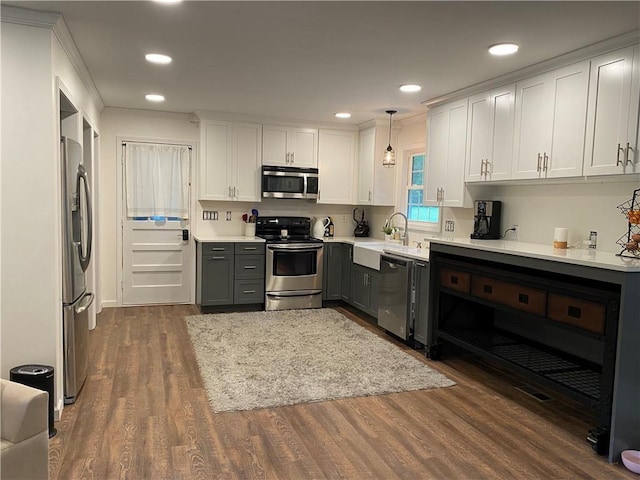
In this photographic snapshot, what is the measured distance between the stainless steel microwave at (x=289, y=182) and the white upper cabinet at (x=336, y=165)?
6.0 inches

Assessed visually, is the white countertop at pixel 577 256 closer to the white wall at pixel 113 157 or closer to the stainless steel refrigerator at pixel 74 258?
the stainless steel refrigerator at pixel 74 258

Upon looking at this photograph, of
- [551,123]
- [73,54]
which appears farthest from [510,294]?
[73,54]

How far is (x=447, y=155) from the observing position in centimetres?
453

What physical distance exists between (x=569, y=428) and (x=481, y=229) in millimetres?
1821

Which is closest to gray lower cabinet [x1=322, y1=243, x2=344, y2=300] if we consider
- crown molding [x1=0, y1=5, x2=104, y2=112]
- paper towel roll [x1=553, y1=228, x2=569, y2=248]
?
paper towel roll [x1=553, y1=228, x2=569, y2=248]

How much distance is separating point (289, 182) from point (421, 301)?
2578 mm

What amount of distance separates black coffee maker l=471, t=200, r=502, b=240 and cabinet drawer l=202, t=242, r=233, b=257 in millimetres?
2755

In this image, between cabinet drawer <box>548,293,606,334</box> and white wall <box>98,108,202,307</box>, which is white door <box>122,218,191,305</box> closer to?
white wall <box>98,108,202,307</box>

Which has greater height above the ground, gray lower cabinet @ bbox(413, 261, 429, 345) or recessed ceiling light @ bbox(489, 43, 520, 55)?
recessed ceiling light @ bbox(489, 43, 520, 55)

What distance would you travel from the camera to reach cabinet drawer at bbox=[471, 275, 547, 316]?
3.04 metres

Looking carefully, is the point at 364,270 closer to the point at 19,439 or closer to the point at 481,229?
the point at 481,229

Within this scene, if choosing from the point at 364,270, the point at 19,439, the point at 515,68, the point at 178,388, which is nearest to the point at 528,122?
the point at 515,68

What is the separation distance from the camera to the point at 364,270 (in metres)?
5.47

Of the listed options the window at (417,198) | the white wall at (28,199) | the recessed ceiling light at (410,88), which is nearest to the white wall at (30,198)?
the white wall at (28,199)
